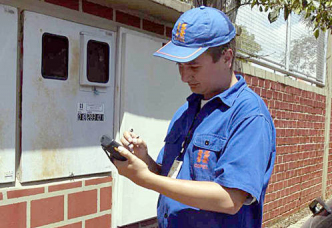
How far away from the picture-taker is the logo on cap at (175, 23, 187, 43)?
1.70 meters

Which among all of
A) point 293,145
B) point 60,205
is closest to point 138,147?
point 60,205

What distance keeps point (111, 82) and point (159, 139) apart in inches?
28.0

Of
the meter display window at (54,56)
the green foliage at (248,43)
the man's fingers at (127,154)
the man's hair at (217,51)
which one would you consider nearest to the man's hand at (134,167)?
the man's fingers at (127,154)

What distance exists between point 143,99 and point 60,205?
1058 millimetres

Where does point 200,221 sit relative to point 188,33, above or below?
below

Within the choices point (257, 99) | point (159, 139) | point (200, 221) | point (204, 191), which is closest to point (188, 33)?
point (257, 99)

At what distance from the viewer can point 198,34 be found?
1.65m

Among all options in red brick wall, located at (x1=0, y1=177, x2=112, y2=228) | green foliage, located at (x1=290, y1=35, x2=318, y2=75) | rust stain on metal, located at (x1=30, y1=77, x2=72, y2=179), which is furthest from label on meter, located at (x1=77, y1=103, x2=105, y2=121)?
green foliage, located at (x1=290, y1=35, x2=318, y2=75)

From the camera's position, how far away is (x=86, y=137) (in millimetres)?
2861

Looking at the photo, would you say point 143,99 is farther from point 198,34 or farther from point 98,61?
point 198,34

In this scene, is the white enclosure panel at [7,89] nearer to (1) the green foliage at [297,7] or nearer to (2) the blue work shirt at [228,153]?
(2) the blue work shirt at [228,153]

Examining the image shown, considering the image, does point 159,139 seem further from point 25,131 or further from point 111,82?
point 25,131

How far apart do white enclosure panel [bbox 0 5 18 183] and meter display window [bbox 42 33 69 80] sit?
219 mm

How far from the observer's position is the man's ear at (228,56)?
1709mm
